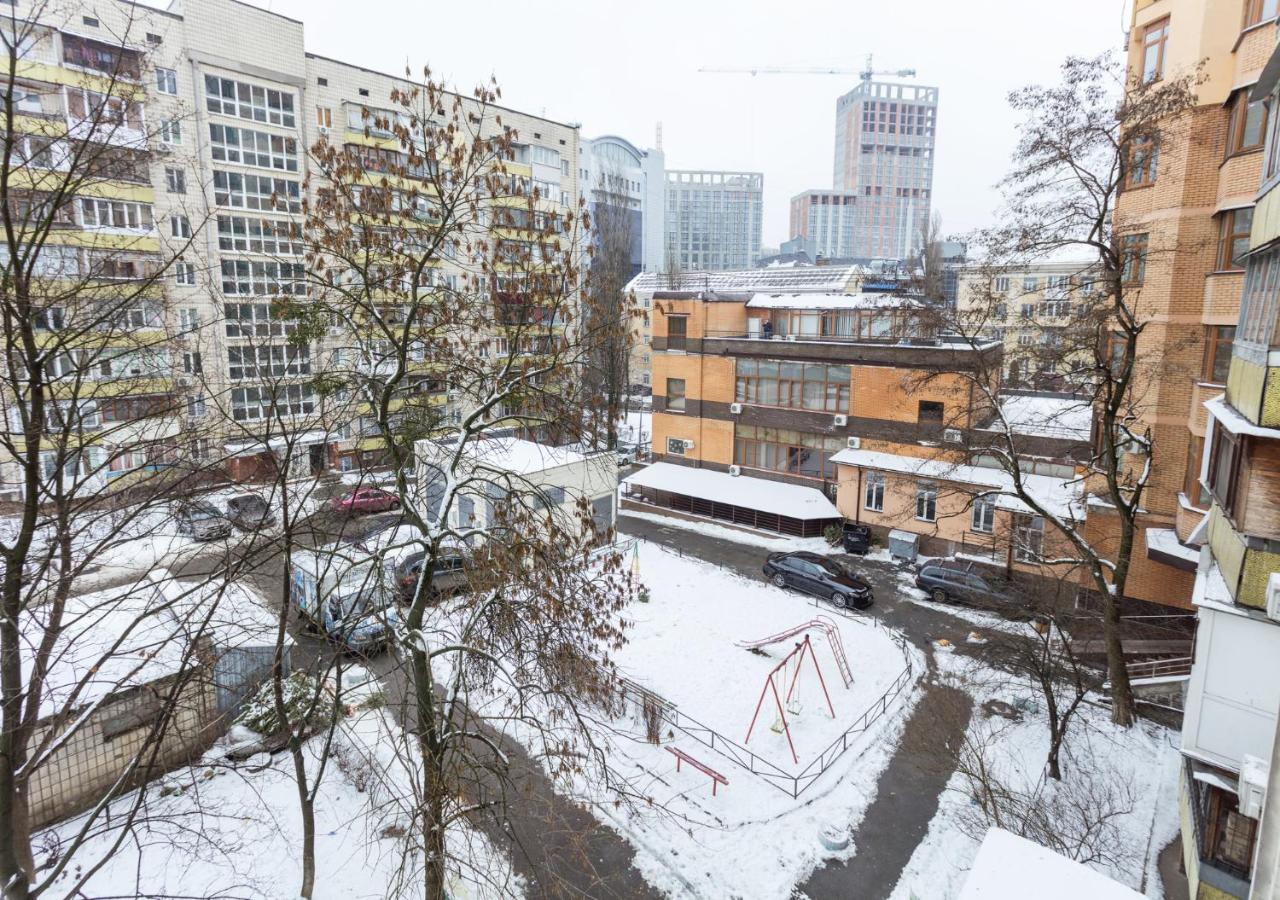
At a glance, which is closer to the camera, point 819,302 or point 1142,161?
point 1142,161

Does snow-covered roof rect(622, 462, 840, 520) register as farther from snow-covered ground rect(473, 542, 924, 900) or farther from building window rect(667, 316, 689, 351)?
building window rect(667, 316, 689, 351)

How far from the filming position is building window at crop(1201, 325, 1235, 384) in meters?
13.6

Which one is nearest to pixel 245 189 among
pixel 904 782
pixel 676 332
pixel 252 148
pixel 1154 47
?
pixel 252 148

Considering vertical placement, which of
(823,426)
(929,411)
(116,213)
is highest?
(116,213)

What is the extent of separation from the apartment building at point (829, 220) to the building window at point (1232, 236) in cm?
10578

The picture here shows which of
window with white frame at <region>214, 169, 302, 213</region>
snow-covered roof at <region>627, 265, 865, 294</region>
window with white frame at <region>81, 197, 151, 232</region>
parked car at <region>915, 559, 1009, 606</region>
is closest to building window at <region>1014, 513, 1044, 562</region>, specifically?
parked car at <region>915, 559, 1009, 606</region>

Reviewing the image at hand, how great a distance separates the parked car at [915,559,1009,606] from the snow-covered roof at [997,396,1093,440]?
4031mm

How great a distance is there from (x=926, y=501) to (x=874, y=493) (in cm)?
164

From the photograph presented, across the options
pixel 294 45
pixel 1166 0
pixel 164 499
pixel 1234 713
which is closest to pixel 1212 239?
pixel 1166 0

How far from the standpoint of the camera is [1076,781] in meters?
10.8

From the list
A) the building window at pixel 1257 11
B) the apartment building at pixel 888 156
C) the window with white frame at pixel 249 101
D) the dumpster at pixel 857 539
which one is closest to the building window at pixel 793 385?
the dumpster at pixel 857 539

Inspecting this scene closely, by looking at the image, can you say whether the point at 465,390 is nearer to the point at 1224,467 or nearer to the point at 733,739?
the point at 733,739

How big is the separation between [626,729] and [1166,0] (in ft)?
60.4

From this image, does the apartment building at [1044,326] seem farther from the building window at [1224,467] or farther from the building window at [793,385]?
the building window at [793,385]
